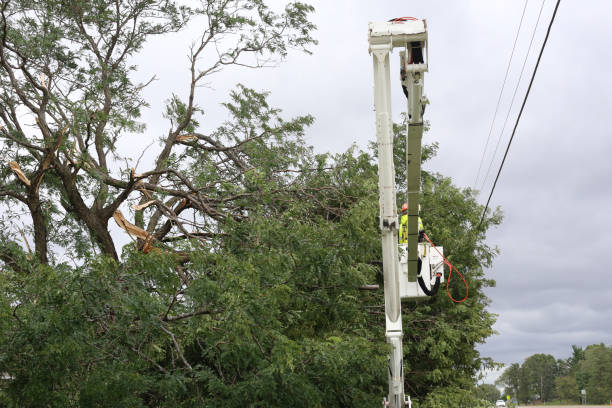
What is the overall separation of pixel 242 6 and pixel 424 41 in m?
10.6

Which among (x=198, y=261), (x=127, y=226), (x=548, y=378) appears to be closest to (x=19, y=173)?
(x=127, y=226)

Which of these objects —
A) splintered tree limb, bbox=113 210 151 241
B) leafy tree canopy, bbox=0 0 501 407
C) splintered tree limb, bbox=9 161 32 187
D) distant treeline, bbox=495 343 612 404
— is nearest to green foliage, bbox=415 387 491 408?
leafy tree canopy, bbox=0 0 501 407

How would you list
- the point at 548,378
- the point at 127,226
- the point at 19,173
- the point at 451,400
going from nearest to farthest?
1. the point at 19,173
2. the point at 127,226
3. the point at 451,400
4. the point at 548,378

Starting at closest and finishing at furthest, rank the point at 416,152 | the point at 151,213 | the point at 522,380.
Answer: the point at 416,152, the point at 151,213, the point at 522,380

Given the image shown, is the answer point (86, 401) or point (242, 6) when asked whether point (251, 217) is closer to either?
point (86, 401)

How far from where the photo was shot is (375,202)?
14.1m

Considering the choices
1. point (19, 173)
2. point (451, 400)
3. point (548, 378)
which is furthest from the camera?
point (548, 378)

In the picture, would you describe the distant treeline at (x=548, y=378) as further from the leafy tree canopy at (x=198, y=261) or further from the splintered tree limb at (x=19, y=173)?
the splintered tree limb at (x=19, y=173)

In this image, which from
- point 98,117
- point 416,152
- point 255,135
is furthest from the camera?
point 255,135

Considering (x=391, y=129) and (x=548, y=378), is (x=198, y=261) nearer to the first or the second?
(x=391, y=129)

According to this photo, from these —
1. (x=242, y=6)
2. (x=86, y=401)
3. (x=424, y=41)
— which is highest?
(x=242, y=6)

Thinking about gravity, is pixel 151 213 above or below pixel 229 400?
above

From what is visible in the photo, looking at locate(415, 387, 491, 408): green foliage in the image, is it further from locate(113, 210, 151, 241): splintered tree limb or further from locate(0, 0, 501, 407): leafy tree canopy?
locate(113, 210, 151, 241): splintered tree limb

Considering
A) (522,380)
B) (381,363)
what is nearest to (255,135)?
(381,363)
